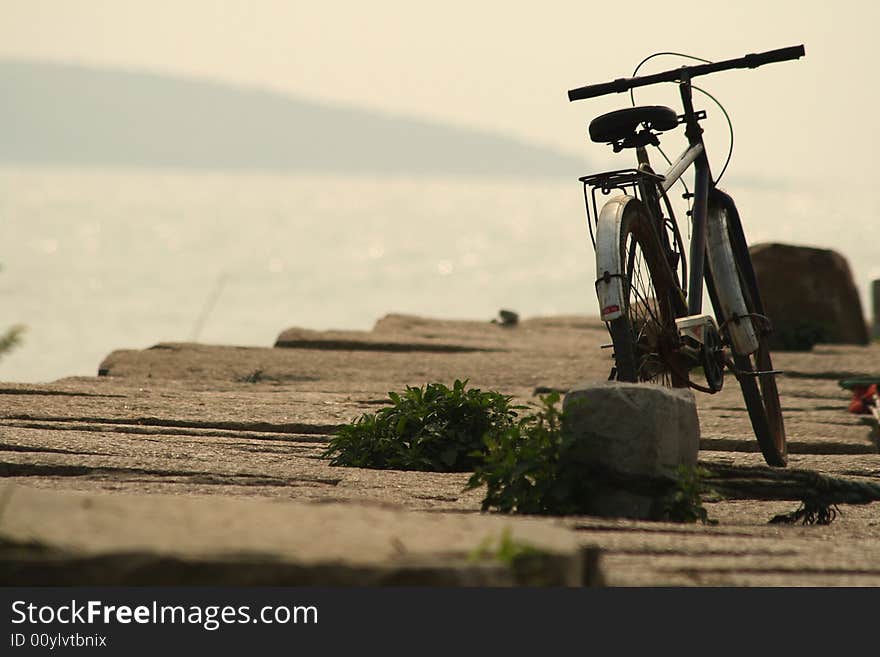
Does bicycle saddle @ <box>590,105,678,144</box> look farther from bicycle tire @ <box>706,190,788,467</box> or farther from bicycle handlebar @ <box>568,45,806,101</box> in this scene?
Answer: bicycle tire @ <box>706,190,788,467</box>

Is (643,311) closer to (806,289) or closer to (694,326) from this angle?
(694,326)

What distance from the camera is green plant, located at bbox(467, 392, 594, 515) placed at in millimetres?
3941

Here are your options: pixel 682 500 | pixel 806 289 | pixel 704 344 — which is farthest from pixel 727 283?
pixel 806 289

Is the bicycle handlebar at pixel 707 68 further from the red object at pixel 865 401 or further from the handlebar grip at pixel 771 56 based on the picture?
the red object at pixel 865 401

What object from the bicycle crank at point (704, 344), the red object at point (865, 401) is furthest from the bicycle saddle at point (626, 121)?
the red object at point (865, 401)

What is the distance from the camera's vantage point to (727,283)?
5.70 meters

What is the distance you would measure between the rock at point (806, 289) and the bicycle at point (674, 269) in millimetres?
6629

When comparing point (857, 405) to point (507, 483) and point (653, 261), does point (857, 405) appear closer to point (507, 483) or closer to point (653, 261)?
point (653, 261)

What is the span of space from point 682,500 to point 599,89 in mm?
2256

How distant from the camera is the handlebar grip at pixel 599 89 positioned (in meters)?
5.65

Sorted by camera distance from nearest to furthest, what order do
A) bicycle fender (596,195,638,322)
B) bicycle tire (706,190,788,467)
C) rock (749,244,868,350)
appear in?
bicycle fender (596,195,638,322)
bicycle tire (706,190,788,467)
rock (749,244,868,350)

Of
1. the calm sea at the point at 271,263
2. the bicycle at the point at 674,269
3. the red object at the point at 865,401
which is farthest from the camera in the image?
the calm sea at the point at 271,263

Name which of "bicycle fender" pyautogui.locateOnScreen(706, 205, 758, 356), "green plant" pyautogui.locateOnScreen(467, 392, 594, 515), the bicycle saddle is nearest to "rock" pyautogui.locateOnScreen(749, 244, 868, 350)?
"bicycle fender" pyautogui.locateOnScreen(706, 205, 758, 356)

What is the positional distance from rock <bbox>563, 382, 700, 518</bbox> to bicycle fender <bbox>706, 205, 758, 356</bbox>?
1681 mm
